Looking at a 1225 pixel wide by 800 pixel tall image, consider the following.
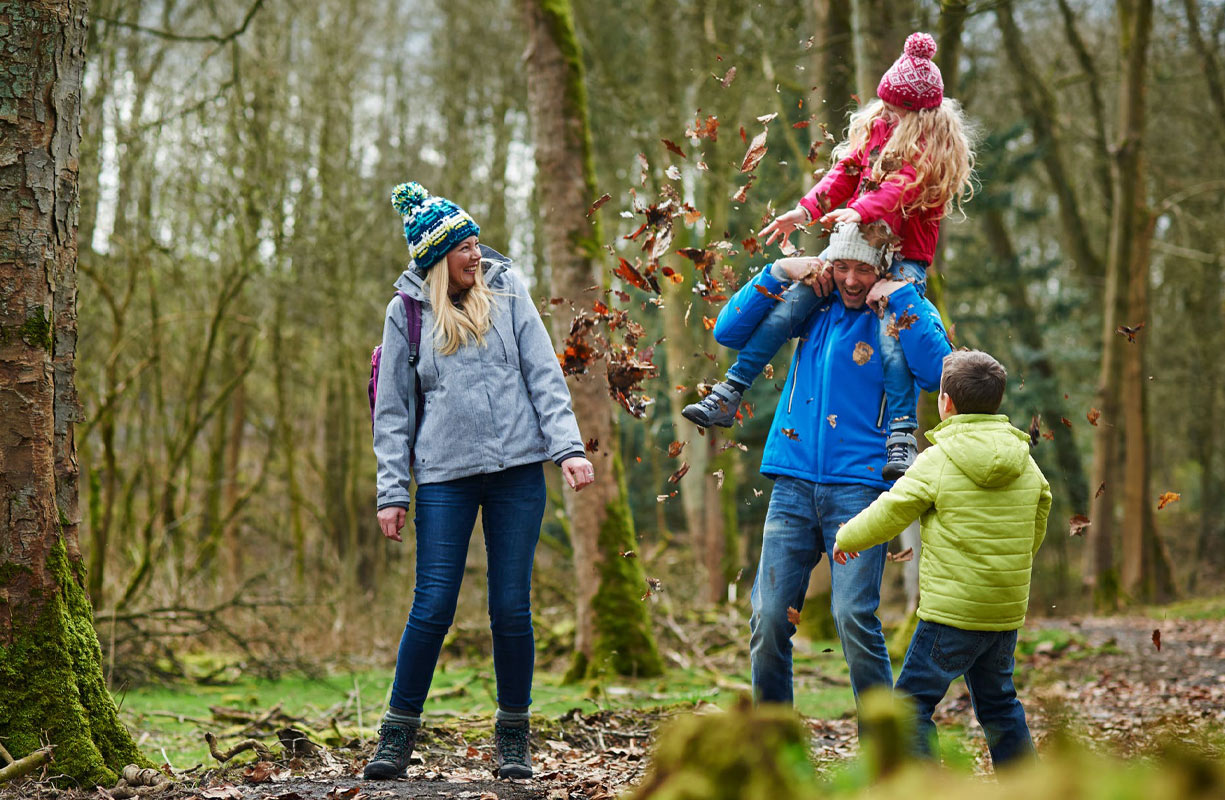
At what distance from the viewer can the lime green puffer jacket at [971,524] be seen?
345 cm

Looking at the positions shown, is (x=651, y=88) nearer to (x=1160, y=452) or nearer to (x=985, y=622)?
(x=985, y=622)

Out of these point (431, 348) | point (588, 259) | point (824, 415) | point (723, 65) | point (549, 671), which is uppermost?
point (723, 65)

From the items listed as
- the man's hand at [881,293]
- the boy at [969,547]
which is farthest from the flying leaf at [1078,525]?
the man's hand at [881,293]

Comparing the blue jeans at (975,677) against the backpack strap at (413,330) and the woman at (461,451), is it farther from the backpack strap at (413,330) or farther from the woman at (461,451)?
the backpack strap at (413,330)

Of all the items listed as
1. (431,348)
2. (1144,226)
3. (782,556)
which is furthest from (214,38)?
(1144,226)

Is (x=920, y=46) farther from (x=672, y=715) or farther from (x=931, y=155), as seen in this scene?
(x=672, y=715)

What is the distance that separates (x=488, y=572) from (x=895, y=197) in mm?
2022

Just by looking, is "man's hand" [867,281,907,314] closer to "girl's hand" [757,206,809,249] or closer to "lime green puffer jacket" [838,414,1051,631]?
"girl's hand" [757,206,809,249]

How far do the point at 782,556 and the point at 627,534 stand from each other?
4.09 m

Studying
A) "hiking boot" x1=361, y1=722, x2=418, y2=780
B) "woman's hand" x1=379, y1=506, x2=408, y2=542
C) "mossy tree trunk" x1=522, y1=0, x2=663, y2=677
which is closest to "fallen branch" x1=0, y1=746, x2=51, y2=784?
"hiking boot" x1=361, y1=722, x2=418, y2=780

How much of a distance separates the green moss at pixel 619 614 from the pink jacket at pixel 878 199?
4.02m

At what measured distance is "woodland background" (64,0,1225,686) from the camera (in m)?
10.8

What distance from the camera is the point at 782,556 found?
3846 mm

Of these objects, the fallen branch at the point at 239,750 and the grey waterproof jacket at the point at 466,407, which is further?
the fallen branch at the point at 239,750
